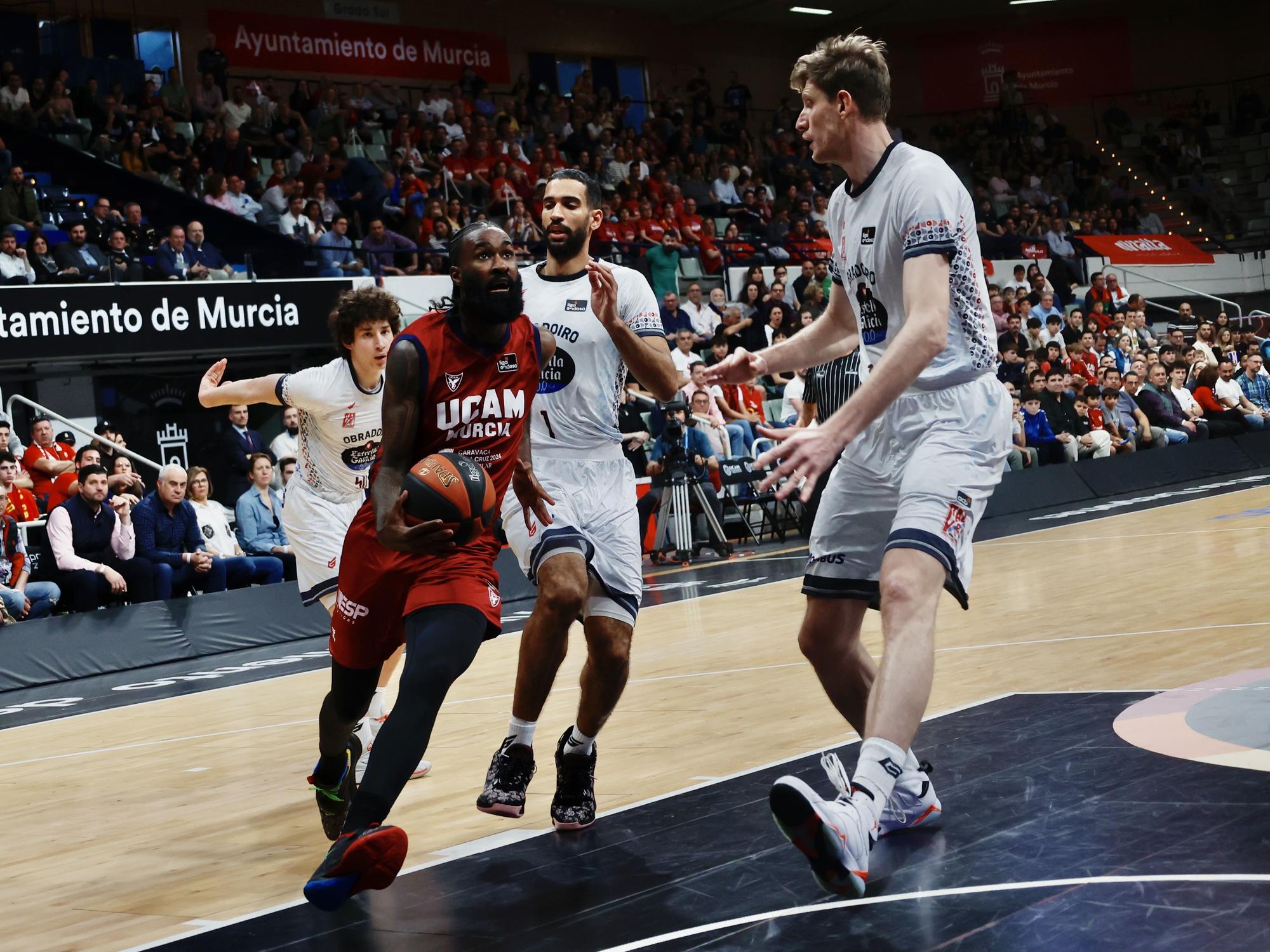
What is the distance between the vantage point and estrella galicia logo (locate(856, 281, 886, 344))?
409 cm

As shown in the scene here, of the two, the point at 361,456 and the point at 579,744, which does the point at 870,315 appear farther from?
the point at 361,456

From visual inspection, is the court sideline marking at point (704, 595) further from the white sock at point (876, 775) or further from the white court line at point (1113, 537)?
the white sock at point (876, 775)

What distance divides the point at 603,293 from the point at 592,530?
2.65 feet

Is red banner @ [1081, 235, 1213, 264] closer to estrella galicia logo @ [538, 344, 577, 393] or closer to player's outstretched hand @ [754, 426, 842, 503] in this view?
estrella galicia logo @ [538, 344, 577, 393]

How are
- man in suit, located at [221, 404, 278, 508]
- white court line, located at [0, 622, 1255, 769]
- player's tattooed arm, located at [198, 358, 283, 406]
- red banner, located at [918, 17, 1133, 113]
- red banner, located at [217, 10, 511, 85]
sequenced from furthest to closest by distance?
red banner, located at [918, 17, 1133, 113] → red banner, located at [217, 10, 511, 85] → man in suit, located at [221, 404, 278, 508] → white court line, located at [0, 622, 1255, 769] → player's tattooed arm, located at [198, 358, 283, 406]

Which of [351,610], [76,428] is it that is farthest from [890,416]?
[76,428]

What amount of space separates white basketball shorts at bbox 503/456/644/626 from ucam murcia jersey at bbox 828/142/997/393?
115cm

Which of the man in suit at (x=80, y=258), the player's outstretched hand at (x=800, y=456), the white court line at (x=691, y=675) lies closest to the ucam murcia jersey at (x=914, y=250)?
the player's outstretched hand at (x=800, y=456)

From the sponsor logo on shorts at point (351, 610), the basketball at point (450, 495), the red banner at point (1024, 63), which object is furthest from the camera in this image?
the red banner at point (1024, 63)

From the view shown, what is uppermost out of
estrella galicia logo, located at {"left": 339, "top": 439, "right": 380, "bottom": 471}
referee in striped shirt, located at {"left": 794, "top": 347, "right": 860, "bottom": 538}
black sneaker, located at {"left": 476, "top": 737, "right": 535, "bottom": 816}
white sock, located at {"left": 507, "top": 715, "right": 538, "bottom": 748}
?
referee in striped shirt, located at {"left": 794, "top": 347, "right": 860, "bottom": 538}

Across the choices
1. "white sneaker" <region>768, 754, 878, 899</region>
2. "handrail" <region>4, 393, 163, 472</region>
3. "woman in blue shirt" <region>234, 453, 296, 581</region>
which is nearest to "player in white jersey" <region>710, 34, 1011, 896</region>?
"white sneaker" <region>768, 754, 878, 899</region>

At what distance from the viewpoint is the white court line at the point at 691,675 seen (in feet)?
23.6

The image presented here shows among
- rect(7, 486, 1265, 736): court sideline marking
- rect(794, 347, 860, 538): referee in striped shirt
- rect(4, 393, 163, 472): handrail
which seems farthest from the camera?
rect(4, 393, 163, 472): handrail

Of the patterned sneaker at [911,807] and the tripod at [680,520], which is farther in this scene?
the tripod at [680,520]
